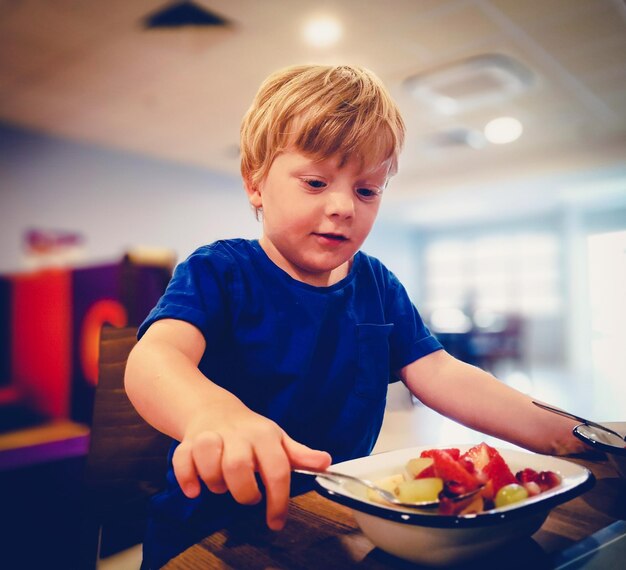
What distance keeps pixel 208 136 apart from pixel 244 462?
16.2ft

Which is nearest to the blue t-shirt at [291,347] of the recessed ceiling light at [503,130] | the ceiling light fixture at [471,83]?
the ceiling light fixture at [471,83]

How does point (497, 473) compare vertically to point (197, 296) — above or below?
below

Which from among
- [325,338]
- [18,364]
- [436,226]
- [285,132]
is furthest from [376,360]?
[436,226]

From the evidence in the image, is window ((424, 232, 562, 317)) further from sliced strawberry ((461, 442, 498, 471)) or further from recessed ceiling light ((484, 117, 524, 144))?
sliced strawberry ((461, 442, 498, 471))

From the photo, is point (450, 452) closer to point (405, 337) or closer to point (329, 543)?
point (329, 543)

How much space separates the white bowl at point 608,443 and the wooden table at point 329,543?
0.05 metres

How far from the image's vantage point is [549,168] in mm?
6152

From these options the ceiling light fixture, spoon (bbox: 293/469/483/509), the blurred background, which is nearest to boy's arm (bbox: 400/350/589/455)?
spoon (bbox: 293/469/483/509)

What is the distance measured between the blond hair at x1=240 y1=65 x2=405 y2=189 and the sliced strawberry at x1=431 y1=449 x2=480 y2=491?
1.34 feet

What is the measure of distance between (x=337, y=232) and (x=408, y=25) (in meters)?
2.76

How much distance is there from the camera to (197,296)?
2.21 ft

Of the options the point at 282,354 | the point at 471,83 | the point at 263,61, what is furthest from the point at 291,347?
the point at 471,83

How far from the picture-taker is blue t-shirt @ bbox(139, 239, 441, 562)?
71 centimetres

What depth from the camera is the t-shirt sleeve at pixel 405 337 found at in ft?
2.92
